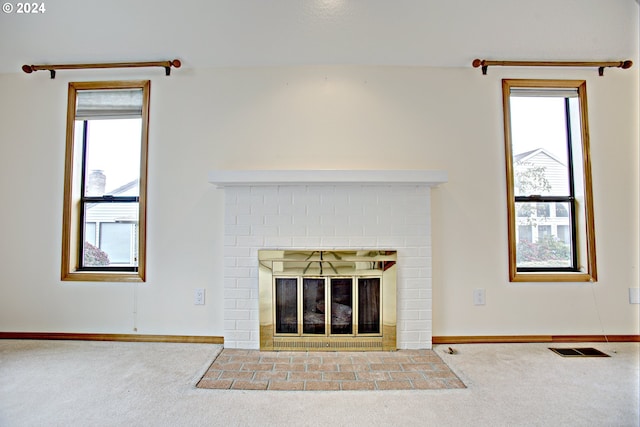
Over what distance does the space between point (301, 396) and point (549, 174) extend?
262cm

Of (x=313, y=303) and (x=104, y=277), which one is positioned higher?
(x=104, y=277)

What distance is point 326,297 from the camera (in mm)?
2309

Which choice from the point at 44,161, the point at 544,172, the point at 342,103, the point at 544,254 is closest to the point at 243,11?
the point at 342,103

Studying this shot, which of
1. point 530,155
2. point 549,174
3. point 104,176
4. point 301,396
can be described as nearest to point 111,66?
point 104,176

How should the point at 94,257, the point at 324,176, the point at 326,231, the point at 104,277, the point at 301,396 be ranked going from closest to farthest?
the point at 301,396
the point at 324,176
the point at 326,231
the point at 104,277
the point at 94,257

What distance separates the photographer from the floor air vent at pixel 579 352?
2.19 m

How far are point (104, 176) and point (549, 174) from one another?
382 centimetres

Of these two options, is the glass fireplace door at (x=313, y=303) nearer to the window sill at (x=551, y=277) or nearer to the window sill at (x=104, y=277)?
the window sill at (x=104, y=277)

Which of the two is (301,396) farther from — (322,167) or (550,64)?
(550,64)

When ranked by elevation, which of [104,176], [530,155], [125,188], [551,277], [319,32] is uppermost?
[319,32]

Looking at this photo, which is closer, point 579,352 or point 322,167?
point 579,352

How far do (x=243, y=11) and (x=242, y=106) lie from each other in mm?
666

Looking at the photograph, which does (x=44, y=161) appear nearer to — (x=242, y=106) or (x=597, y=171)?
(x=242, y=106)

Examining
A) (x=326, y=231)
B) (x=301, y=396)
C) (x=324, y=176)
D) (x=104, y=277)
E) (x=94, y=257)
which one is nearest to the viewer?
(x=301, y=396)
